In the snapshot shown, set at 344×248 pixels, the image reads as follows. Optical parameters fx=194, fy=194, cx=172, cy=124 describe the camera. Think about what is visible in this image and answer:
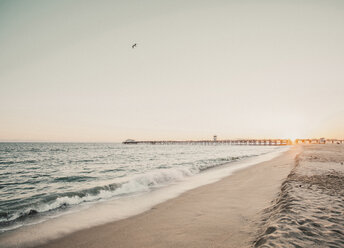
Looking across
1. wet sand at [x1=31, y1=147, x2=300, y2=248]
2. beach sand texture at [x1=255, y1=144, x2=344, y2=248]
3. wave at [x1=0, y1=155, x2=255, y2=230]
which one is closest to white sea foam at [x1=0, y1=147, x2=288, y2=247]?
wave at [x1=0, y1=155, x2=255, y2=230]

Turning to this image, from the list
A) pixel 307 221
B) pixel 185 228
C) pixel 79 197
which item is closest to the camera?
pixel 307 221

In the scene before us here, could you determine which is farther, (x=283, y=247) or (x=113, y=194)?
(x=113, y=194)

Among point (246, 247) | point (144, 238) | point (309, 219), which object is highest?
point (309, 219)

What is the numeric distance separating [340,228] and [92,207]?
23.8ft

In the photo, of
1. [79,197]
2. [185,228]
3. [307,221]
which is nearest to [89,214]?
[79,197]

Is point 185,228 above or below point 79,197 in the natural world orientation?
above

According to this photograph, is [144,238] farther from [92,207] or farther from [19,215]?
[19,215]

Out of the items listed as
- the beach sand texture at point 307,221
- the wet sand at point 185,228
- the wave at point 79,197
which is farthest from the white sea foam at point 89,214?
the beach sand texture at point 307,221

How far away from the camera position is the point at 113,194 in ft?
30.8

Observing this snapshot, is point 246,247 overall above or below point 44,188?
above

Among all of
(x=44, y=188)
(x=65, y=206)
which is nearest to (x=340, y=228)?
(x=65, y=206)

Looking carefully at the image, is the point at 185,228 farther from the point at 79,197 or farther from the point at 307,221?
the point at 79,197

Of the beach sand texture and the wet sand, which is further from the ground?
the beach sand texture

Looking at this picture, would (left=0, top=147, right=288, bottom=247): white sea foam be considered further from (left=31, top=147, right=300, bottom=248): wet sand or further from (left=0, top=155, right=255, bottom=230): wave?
(left=31, top=147, right=300, bottom=248): wet sand
